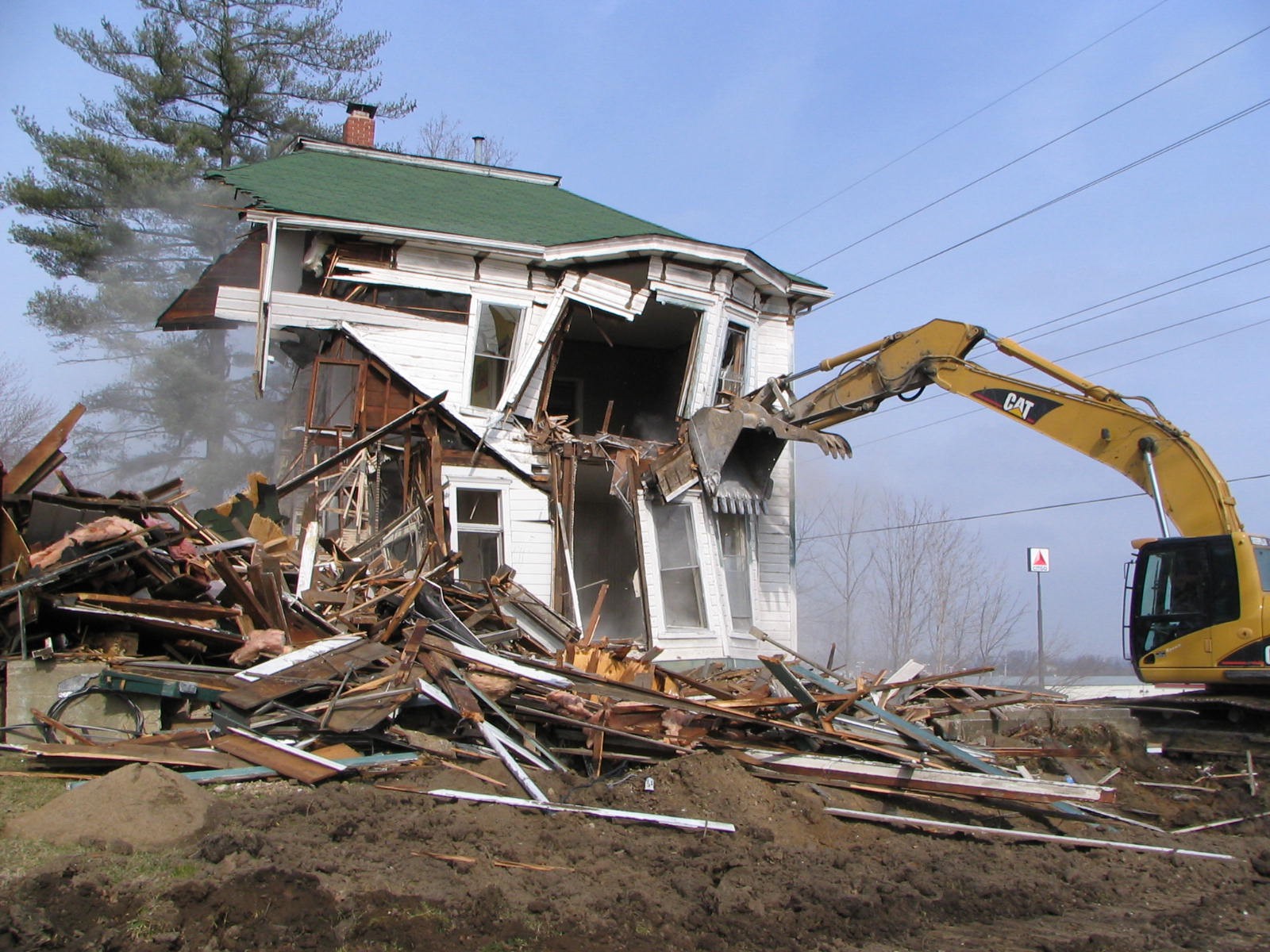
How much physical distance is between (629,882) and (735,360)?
10.9 meters

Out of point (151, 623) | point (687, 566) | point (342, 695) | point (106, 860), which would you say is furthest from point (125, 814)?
point (687, 566)

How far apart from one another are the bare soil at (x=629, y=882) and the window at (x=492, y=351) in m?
8.26

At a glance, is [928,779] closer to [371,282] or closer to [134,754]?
[134,754]

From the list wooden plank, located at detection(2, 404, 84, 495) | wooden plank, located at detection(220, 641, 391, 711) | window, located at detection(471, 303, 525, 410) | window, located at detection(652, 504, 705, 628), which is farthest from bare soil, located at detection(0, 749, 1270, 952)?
window, located at detection(471, 303, 525, 410)

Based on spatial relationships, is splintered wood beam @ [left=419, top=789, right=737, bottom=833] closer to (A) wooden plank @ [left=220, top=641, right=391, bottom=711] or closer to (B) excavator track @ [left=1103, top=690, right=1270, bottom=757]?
(A) wooden plank @ [left=220, top=641, right=391, bottom=711]

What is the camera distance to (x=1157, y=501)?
36.1ft

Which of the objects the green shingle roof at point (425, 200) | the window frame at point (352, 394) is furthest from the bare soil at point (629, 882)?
the green shingle roof at point (425, 200)

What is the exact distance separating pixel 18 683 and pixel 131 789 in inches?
86.6

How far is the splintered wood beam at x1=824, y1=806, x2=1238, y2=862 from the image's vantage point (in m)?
7.44

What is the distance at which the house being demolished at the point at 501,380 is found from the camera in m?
13.8

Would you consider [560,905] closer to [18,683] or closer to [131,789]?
[131,789]

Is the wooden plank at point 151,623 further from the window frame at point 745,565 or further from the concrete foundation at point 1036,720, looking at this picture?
the window frame at point 745,565

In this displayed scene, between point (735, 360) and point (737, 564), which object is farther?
point (735, 360)

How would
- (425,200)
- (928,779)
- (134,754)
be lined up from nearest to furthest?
(134,754), (928,779), (425,200)
